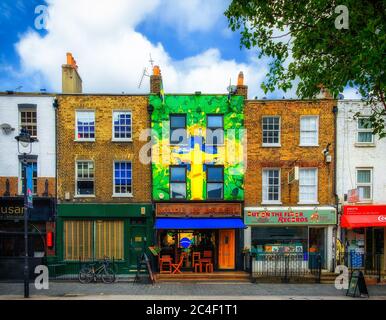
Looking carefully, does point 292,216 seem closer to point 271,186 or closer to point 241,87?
point 271,186

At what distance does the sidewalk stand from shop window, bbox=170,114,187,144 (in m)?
8.20

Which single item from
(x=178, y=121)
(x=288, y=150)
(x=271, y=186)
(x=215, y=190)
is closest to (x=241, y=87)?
(x=178, y=121)

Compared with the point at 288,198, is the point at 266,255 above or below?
below

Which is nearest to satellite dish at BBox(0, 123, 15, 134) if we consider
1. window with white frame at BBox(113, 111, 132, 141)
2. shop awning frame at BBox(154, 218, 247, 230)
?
window with white frame at BBox(113, 111, 132, 141)

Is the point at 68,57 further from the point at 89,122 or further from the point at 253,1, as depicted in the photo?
the point at 253,1

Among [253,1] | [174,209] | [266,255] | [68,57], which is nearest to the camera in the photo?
[253,1]

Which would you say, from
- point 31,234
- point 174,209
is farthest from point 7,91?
point 174,209

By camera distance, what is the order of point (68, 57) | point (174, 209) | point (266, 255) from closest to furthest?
point (266, 255)
point (174, 209)
point (68, 57)

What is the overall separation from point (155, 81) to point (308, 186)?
37.1 ft

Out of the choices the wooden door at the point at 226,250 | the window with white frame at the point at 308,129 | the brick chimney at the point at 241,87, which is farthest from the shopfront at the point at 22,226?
the window with white frame at the point at 308,129

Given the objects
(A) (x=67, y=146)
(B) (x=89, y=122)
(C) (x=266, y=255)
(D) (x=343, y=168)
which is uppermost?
(B) (x=89, y=122)

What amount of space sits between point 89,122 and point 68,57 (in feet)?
14.5

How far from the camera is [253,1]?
1007cm

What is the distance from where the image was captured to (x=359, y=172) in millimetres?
19688
